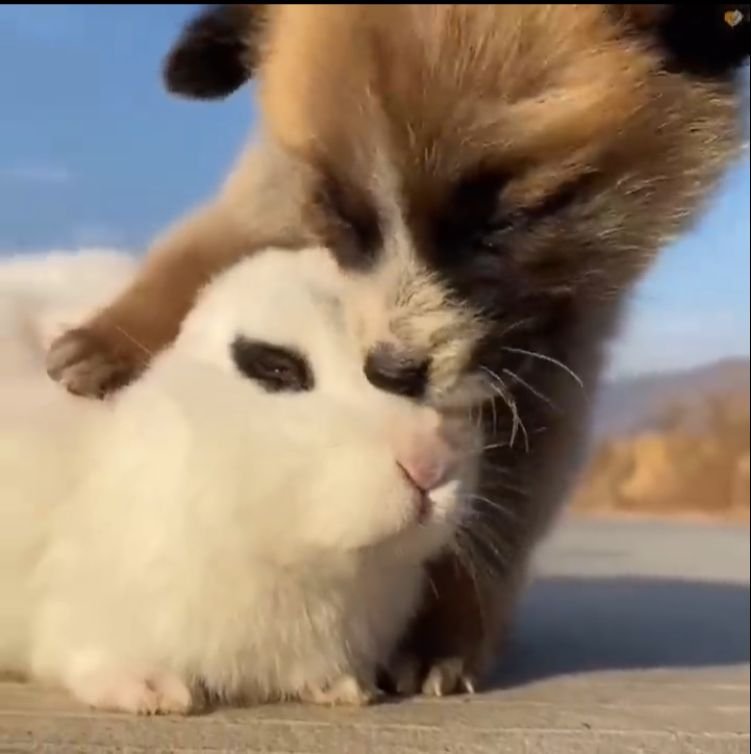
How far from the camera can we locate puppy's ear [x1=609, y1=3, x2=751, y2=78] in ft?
2.01

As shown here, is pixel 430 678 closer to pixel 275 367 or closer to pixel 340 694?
pixel 340 694

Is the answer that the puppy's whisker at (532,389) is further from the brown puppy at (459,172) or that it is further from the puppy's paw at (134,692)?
the puppy's paw at (134,692)

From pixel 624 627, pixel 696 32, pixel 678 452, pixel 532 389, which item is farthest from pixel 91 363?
pixel 678 452

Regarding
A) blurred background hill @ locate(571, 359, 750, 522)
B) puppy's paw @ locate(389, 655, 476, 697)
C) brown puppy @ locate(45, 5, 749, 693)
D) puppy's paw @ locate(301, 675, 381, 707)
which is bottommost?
blurred background hill @ locate(571, 359, 750, 522)

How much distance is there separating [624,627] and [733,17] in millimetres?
490

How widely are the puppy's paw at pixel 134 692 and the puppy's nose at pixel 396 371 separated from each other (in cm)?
16

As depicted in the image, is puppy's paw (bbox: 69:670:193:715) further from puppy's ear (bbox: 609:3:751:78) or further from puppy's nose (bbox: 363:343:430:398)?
puppy's ear (bbox: 609:3:751:78)

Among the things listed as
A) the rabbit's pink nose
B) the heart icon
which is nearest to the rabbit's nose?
the rabbit's pink nose

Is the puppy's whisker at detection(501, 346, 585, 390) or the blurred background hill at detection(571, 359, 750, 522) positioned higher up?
the puppy's whisker at detection(501, 346, 585, 390)

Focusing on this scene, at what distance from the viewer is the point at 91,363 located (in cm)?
70

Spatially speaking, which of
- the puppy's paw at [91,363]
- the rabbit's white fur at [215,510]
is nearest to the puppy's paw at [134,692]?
the rabbit's white fur at [215,510]

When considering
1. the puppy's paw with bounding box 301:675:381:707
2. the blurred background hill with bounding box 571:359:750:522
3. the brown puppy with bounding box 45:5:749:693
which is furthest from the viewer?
the blurred background hill with bounding box 571:359:750:522

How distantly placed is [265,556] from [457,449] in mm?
98

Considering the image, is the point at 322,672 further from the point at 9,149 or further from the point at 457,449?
the point at 9,149
